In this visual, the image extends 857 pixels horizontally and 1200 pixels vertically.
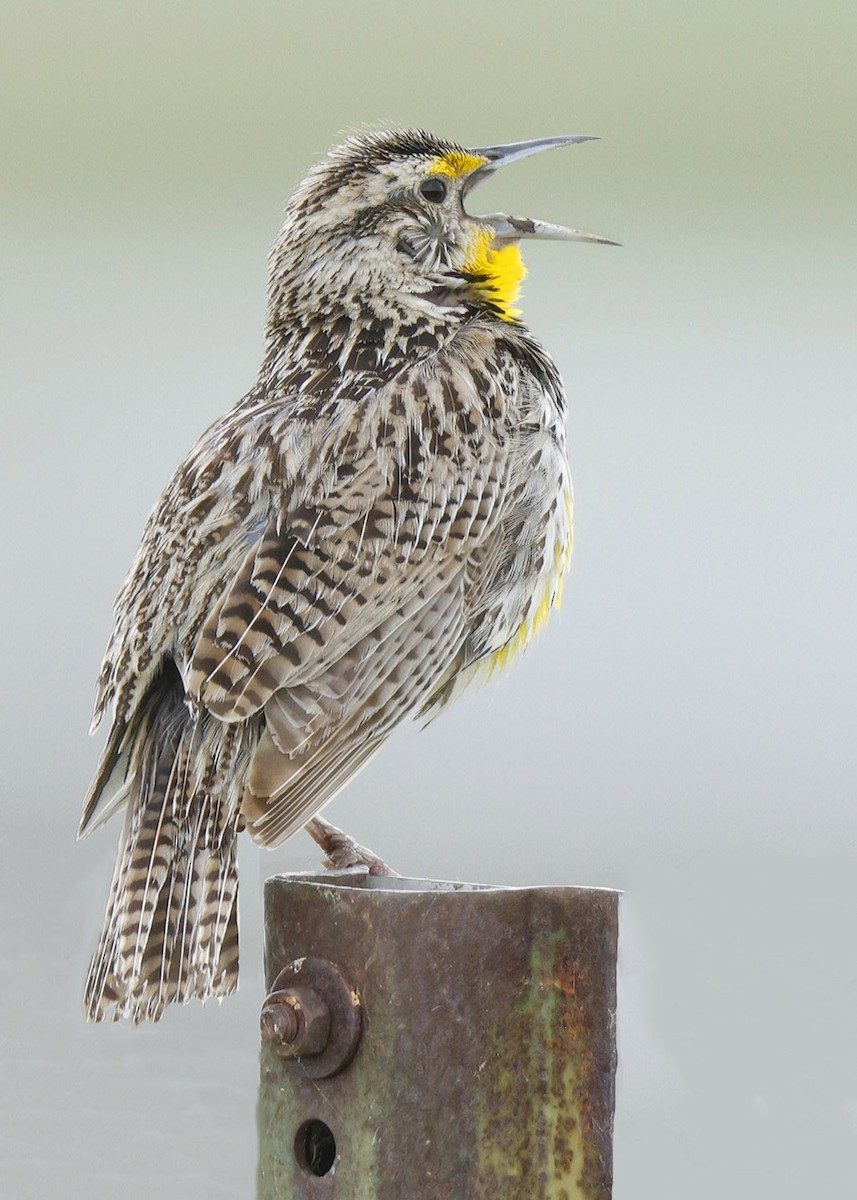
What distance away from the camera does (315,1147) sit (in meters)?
2.06

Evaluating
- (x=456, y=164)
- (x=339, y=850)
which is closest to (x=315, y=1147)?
(x=339, y=850)

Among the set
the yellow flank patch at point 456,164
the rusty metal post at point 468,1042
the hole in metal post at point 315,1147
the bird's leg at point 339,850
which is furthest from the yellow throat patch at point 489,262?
the hole in metal post at point 315,1147

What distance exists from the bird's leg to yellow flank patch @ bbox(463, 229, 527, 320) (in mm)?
980

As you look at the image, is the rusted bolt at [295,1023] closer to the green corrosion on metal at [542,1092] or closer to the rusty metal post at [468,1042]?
the rusty metal post at [468,1042]

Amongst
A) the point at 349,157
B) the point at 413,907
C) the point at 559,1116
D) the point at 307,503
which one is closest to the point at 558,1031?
the point at 559,1116

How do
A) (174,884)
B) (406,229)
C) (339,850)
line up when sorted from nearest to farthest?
(174,884), (339,850), (406,229)

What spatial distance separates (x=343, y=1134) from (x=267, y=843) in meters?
0.40

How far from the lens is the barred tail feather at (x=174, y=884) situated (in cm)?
220

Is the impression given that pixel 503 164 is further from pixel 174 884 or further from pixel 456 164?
pixel 174 884

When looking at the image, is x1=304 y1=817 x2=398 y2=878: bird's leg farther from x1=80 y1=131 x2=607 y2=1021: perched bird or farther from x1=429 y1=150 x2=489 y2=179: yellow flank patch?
x1=429 y1=150 x2=489 y2=179: yellow flank patch

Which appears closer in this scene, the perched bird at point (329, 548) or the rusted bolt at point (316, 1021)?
the rusted bolt at point (316, 1021)

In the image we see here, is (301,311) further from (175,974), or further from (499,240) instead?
(175,974)

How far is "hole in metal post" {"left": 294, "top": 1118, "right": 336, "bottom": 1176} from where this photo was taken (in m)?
2.04

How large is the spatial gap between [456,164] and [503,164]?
9 centimetres
